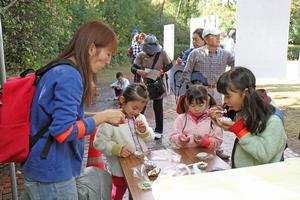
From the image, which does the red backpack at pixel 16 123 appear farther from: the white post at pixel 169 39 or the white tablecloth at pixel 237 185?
the white post at pixel 169 39

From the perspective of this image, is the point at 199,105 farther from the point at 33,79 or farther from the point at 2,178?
the point at 2,178

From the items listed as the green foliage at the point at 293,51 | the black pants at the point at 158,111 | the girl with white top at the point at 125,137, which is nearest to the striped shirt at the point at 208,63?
the black pants at the point at 158,111

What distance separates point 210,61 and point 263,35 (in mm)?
780

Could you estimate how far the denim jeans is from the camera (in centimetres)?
155

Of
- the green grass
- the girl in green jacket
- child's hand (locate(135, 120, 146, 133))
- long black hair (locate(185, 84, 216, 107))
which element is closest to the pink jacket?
long black hair (locate(185, 84, 216, 107))

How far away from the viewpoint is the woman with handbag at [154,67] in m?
4.95

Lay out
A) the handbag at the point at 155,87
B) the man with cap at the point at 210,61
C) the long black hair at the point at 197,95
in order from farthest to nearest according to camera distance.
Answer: the handbag at the point at 155,87 < the man with cap at the point at 210,61 < the long black hair at the point at 197,95

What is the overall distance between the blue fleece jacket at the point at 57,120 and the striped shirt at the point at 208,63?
2.73m

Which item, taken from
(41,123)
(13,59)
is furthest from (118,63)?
(41,123)

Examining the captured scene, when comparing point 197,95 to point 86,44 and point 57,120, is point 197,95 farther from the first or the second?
point 57,120

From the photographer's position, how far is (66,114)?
1405 mm

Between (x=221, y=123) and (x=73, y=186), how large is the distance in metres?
0.91

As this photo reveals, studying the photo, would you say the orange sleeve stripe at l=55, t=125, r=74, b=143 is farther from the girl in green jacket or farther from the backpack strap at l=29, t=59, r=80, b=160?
the girl in green jacket

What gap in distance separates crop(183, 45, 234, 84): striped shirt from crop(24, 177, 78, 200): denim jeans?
284cm
